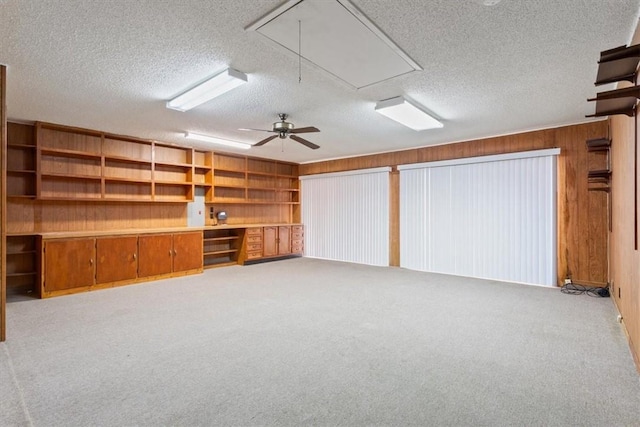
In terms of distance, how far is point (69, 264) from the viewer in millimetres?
4648

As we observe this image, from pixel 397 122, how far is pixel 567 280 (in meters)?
3.55

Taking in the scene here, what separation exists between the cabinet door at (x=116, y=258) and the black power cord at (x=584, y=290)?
6.60 m

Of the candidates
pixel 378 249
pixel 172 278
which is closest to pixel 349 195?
pixel 378 249

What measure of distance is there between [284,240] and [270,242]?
0.49 meters

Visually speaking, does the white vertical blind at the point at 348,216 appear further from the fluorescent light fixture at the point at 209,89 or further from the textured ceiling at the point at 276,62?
the fluorescent light fixture at the point at 209,89

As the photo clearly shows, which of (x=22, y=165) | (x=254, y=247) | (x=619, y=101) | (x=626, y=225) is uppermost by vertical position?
(x=619, y=101)

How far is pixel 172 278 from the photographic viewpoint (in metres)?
5.72

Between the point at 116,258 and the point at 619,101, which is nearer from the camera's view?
the point at 619,101

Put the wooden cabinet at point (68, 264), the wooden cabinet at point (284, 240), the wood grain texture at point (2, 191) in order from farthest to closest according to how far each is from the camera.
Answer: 1. the wooden cabinet at point (284, 240)
2. the wooden cabinet at point (68, 264)
3. the wood grain texture at point (2, 191)

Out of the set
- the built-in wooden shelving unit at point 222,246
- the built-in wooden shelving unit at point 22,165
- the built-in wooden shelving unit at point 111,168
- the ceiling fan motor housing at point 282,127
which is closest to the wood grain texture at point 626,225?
the ceiling fan motor housing at point 282,127

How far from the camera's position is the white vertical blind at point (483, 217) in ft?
16.7

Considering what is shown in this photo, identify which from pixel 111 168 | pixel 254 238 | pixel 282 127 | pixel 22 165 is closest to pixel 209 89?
pixel 282 127

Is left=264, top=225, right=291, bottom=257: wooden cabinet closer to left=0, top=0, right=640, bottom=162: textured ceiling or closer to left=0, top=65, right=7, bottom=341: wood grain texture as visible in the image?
left=0, top=0, right=640, bottom=162: textured ceiling

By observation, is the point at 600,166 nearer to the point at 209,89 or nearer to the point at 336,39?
the point at 336,39
